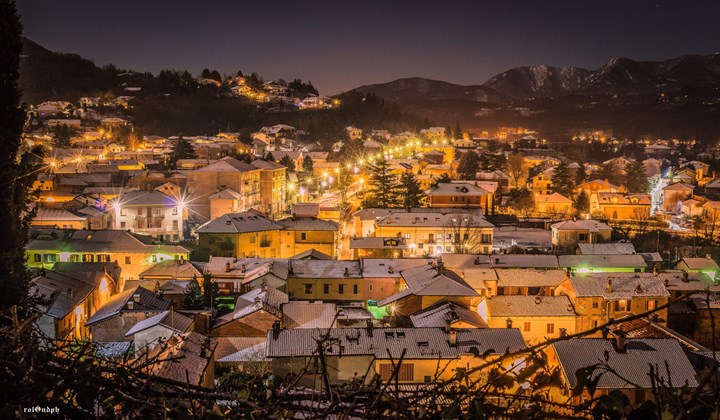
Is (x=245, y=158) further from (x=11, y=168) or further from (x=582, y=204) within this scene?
(x=11, y=168)

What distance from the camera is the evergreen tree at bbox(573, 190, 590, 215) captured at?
35963mm

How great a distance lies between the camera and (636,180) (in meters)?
45.2

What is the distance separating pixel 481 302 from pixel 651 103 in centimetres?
9757

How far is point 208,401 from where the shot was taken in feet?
5.88

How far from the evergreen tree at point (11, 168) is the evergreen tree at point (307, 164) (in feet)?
107

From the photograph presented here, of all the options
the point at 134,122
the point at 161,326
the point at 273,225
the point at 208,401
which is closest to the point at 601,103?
the point at 134,122

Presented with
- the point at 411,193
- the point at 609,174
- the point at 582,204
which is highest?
the point at 609,174

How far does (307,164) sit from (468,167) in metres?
11.6

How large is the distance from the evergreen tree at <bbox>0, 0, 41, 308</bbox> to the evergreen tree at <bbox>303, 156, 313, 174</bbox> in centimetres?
3261

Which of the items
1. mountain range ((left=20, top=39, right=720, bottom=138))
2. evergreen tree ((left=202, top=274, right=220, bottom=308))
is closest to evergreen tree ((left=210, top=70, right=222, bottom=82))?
mountain range ((left=20, top=39, right=720, bottom=138))

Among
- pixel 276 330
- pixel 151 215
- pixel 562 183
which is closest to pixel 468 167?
pixel 562 183

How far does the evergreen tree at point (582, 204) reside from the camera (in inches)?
1416

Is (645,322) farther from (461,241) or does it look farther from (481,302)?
(461,241)

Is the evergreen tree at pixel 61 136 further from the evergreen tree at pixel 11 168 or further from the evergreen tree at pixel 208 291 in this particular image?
the evergreen tree at pixel 11 168
